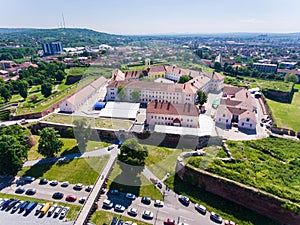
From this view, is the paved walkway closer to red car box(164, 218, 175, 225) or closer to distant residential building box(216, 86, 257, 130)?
red car box(164, 218, 175, 225)

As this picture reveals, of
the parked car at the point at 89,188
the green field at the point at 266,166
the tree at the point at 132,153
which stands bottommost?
the parked car at the point at 89,188

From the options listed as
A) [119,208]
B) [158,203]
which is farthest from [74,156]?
[158,203]

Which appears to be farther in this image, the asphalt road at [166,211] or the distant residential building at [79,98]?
the distant residential building at [79,98]

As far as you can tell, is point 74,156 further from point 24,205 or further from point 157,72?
point 157,72

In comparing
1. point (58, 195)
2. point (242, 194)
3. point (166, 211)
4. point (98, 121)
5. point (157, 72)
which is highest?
point (157, 72)

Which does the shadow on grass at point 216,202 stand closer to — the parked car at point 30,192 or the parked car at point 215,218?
the parked car at point 215,218

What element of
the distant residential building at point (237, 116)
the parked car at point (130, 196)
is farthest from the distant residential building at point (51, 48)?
the parked car at point (130, 196)
